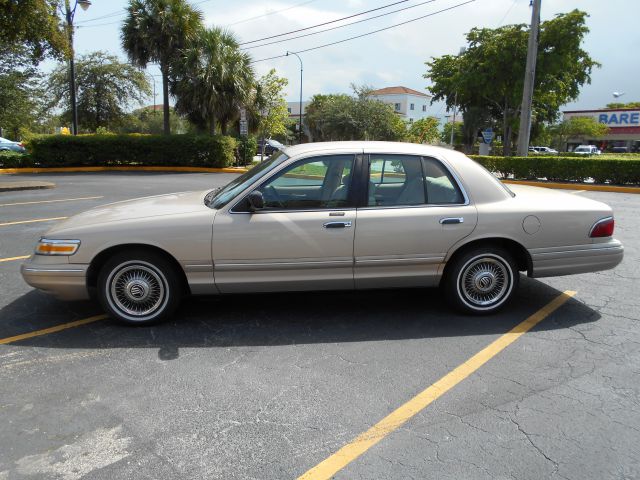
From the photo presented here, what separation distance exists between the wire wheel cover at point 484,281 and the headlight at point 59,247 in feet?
11.1

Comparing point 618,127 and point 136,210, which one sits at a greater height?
point 618,127

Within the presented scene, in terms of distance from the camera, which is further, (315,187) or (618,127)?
(618,127)

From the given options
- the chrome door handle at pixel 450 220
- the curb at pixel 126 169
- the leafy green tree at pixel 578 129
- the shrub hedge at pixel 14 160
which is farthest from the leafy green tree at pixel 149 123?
the chrome door handle at pixel 450 220

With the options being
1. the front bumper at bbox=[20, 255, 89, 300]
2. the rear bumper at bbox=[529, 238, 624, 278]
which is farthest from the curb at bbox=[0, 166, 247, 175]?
the rear bumper at bbox=[529, 238, 624, 278]

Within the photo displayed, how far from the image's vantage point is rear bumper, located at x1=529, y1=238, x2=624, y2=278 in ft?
15.3

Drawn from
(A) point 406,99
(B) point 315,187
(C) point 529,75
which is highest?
(A) point 406,99

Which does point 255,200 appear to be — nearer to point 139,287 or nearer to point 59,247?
point 139,287

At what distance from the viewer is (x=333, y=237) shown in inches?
170

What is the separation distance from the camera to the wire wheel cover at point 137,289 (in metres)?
4.33

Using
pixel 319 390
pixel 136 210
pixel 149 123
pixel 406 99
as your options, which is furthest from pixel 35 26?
pixel 406 99

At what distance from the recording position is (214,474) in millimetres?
2568

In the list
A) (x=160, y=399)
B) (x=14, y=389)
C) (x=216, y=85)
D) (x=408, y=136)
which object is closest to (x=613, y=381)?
(x=160, y=399)

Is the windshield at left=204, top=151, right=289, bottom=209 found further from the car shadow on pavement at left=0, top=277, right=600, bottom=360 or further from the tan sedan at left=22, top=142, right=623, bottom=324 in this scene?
the car shadow on pavement at left=0, top=277, right=600, bottom=360

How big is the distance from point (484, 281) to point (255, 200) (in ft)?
7.29
